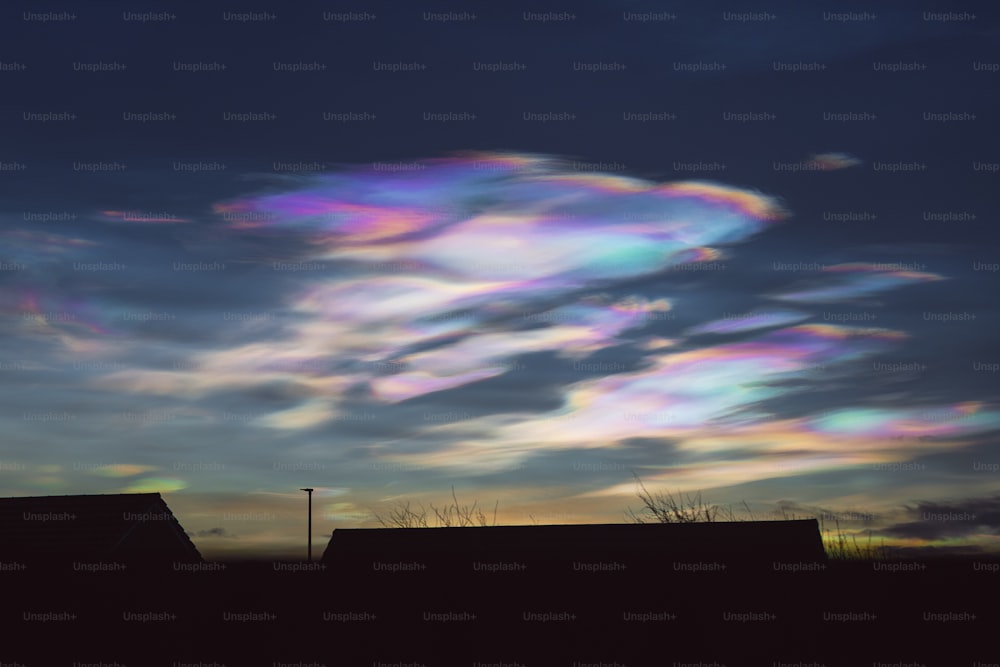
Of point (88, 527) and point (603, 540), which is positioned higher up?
point (88, 527)

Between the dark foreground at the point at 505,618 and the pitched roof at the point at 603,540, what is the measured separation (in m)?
10.2

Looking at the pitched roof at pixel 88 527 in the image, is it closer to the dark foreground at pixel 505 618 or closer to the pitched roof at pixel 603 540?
the pitched roof at pixel 603 540

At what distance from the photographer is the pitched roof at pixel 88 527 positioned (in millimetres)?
33594

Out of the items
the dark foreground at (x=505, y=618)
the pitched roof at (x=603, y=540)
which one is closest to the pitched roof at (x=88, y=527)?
the pitched roof at (x=603, y=540)

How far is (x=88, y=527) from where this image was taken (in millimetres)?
34281

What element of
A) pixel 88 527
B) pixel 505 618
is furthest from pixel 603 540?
pixel 88 527

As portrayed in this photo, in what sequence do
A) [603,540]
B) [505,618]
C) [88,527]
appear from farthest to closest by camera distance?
[88,527], [603,540], [505,618]

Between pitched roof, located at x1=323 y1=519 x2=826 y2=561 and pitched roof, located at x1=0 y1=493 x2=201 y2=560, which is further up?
pitched roof, located at x1=0 y1=493 x2=201 y2=560

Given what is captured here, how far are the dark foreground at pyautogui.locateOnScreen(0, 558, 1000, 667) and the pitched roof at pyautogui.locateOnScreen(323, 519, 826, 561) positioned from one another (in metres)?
10.2

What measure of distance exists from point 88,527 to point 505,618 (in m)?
23.4

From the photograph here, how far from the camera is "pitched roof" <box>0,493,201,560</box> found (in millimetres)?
33594

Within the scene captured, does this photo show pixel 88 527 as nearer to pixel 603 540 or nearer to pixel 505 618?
pixel 603 540

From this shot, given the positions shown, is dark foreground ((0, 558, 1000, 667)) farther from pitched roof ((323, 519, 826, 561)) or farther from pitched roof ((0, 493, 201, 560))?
pitched roof ((0, 493, 201, 560))

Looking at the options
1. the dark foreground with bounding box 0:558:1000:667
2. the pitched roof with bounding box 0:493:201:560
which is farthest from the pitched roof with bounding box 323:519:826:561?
the dark foreground with bounding box 0:558:1000:667
